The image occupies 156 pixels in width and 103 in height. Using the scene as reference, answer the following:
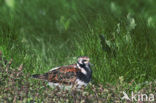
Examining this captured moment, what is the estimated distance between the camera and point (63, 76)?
6.11 meters

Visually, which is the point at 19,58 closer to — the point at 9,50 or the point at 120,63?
the point at 9,50

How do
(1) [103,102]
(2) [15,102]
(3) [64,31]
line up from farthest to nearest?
(3) [64,31] < (1) [103,102] < (2) [15,102]

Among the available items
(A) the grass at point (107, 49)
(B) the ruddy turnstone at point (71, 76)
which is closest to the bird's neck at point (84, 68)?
(B) the ruddy turnstone at point (71, 76)

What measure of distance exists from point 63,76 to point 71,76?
0.14 metres

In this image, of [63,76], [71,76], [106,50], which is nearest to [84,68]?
[71,76]

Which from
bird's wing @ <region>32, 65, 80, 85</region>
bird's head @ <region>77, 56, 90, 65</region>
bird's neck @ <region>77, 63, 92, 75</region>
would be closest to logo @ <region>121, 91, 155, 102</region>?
bird's neck @ <region>77, 63, 92, 75</region>

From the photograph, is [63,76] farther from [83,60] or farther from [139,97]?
[139,97]

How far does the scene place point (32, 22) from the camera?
1020 centimetres

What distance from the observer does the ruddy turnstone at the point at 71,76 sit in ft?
19.7

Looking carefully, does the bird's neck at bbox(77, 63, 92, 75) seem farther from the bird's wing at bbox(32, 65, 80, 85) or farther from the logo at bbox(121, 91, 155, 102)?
the logo at bbox(121, 91, 155, 102)

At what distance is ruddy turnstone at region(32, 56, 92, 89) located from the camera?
6.02 meters

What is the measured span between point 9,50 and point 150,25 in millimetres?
2787

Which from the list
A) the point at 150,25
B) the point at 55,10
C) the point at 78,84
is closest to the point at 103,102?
the point at 78,84

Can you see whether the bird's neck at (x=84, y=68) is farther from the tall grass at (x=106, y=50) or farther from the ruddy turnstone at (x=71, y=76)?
the tall grass at (x=106, y=50)
